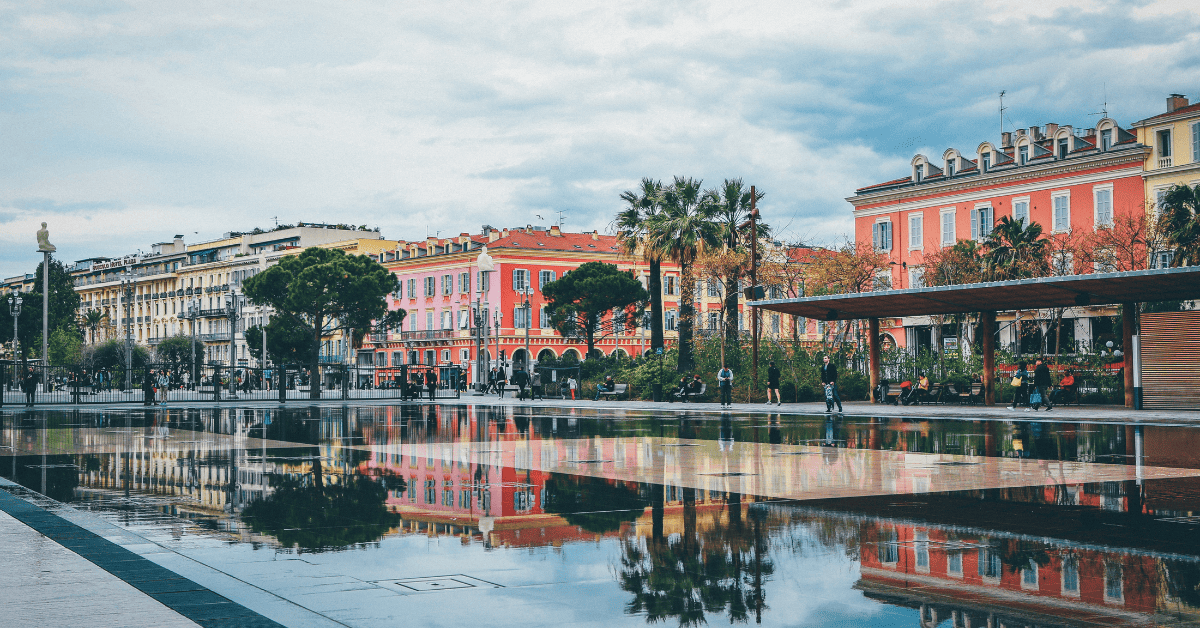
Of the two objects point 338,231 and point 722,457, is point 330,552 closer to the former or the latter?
point 722,457

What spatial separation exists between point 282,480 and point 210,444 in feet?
26.2

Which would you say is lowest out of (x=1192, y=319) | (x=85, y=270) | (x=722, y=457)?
(x=722, y=457)

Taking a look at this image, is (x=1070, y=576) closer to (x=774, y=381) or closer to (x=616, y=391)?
(x=774, y=381)

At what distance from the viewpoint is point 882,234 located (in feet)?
226

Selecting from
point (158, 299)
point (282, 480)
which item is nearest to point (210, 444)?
point (282, 480)

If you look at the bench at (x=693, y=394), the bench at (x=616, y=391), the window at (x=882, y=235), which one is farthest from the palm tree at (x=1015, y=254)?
the bench at (x=616, y=391)

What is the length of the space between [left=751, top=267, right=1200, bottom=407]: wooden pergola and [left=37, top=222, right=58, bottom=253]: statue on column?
108ft

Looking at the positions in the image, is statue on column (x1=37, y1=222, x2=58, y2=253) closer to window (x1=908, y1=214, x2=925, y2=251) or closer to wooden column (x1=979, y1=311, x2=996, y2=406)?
wooden column (x1=979, y1=311, x2=996, y2=406)

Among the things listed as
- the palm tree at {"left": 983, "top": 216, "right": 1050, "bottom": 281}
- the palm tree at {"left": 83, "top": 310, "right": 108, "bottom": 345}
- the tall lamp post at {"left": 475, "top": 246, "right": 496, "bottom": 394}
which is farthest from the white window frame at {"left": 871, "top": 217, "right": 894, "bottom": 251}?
the palm tree at {"left": 83, "top": 310, "right": 108, "bottom": 345}

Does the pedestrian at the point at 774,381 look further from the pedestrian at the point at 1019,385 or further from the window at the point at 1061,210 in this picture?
the window at the point at 1061,210

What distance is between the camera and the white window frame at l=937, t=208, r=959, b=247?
211 feet

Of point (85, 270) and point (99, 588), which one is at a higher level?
point (85, 270)

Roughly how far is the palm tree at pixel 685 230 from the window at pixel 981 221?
21752 millimetres

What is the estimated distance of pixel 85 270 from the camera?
14975cm
